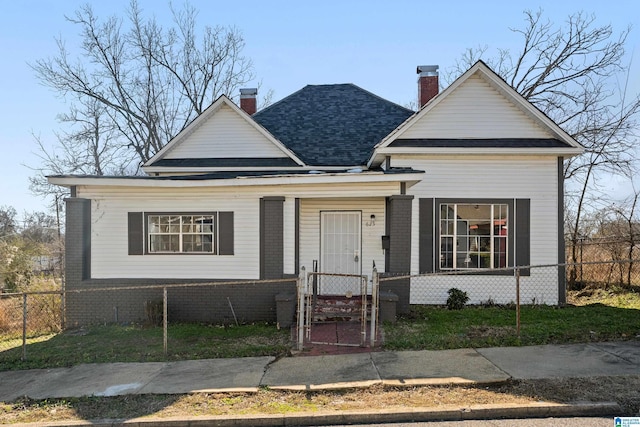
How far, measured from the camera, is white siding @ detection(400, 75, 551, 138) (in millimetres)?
11477

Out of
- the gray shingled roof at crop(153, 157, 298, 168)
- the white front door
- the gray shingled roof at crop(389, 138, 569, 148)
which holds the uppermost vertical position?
the gray shingled roof at crop(389, 138, 569, 148)

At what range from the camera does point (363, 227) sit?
1184 cm

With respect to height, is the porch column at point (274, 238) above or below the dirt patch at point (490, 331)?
above

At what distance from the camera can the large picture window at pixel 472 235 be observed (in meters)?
11.4

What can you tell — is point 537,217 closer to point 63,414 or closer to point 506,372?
point 506,372

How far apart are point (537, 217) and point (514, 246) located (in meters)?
1.00

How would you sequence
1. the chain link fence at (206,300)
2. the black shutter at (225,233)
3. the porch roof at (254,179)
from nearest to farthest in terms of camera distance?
the porch roof at (254,179)
the chain link fence at (206,300)
the black shutter at (225,233)

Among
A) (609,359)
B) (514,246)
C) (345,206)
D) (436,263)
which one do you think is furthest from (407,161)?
(609,359)

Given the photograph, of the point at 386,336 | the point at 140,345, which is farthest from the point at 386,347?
the point at 140,345

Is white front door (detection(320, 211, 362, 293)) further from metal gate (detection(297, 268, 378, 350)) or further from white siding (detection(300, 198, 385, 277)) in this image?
metal gate (detection(297, 268, 378, 350))

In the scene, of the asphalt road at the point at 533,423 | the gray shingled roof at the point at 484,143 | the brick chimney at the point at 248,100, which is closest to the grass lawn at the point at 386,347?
the asphalt road at the point at 533,423

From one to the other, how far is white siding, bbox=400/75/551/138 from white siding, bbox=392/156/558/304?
695mm

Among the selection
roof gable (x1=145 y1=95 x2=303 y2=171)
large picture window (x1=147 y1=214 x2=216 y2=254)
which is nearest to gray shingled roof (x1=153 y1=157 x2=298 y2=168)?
A: roof gable (x1=145 y1=95 x2=303 y2=171)

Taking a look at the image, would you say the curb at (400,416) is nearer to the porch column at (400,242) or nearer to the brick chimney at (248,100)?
the porch column at (400,242)
